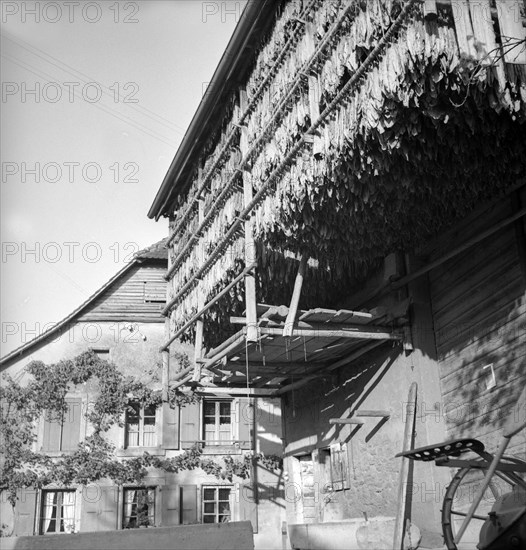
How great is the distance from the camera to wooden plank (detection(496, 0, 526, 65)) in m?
6.73

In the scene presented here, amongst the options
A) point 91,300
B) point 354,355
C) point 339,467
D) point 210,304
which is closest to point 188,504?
point 91,300

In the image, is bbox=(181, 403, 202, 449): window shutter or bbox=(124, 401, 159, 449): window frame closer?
bbox=(181, 403, 202, 449): window shutter

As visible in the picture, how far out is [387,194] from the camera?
8.72 metres

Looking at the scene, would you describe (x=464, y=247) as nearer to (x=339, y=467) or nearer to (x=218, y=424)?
(x=339, y=467)

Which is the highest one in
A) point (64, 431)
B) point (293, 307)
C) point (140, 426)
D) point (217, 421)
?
point (217, 421)

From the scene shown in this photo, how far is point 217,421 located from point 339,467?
11.0 meters

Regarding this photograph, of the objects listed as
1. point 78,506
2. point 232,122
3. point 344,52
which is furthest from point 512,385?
point 78,506

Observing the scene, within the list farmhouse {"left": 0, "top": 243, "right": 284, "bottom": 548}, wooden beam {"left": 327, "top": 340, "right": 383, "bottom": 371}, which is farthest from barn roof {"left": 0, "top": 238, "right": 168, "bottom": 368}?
wooden beam {"left": 327, "top": 340, "right": 383, "bottom": 371}

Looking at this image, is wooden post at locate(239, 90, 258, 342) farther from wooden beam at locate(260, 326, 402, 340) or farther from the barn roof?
the barn roof

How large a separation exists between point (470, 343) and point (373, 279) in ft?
7.35

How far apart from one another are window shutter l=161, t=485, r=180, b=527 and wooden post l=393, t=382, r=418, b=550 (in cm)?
1303

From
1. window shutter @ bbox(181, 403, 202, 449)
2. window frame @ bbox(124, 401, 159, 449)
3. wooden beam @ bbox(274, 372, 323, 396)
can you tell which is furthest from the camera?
window frame @ bbox(124, 401, 159, 449)

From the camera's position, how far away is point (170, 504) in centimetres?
2219

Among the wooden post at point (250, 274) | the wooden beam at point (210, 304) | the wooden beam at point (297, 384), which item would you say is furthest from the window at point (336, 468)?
the wooden post at point (250, 274)
